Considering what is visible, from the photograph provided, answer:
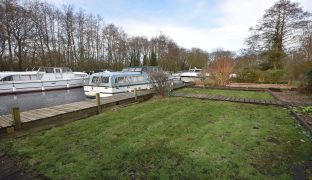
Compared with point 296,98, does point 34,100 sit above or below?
below

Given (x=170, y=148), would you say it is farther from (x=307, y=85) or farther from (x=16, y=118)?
(x=307, y=85)

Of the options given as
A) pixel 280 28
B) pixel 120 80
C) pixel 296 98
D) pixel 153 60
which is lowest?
pixel 296 98

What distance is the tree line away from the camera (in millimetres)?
23609

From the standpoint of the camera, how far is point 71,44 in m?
31.8

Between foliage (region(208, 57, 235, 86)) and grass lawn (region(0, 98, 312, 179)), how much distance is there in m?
9.78

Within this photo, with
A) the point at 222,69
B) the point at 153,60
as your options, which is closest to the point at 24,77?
the point at 222,69

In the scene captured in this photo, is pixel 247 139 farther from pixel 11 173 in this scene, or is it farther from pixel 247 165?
pixel 11 173

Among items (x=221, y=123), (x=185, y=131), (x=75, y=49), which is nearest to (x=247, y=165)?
(x=185, y=131)

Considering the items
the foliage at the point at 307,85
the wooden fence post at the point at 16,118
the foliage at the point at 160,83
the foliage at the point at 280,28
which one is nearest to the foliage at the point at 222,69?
the foliage at the point at 307,85

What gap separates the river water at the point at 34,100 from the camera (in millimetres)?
13000

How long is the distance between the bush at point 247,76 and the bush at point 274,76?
88cm

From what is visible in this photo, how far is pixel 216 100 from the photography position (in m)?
9.76

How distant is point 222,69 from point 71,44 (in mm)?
26784

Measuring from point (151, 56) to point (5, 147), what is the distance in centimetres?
4100
